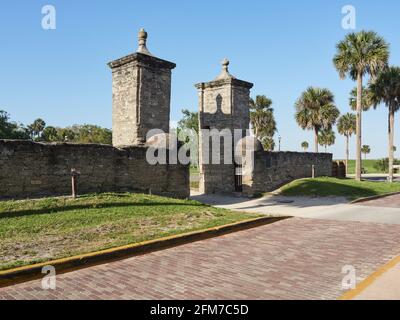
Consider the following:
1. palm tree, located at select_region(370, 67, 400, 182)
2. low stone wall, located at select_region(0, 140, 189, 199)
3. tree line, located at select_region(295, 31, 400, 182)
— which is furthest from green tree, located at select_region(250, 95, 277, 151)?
low stone wall, located at select_region(0, 140, 189, 199)

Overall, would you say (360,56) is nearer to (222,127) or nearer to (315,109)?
(315,109)

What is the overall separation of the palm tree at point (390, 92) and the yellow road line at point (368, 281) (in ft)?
77.1

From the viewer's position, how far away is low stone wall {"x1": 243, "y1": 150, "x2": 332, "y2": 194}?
17234 mm

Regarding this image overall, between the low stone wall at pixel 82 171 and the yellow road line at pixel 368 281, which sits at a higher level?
the low stone wall at pixel 82 171

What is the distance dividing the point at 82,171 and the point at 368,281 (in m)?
9.26

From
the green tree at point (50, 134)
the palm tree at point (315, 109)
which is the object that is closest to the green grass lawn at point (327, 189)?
the palm tree at point (315, 109)

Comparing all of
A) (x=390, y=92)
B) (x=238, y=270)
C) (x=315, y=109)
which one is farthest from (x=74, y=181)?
(x=315, y=109)

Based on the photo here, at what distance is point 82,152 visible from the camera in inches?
452

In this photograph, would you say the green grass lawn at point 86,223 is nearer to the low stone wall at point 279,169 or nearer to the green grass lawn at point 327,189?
the low stone wall at point 279,169

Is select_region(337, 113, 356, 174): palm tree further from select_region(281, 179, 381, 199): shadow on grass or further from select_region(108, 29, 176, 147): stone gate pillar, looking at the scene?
select_region(108, 29, 176, 147): stone gate pillar

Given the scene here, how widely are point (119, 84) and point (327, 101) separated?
24365mm

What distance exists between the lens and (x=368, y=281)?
4828 mm

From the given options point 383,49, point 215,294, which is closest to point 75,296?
point 215,294

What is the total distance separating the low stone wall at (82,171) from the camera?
10016 mm
